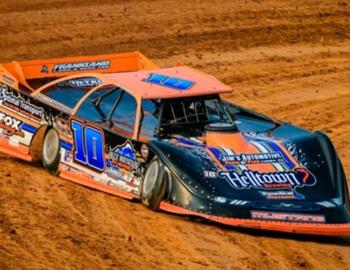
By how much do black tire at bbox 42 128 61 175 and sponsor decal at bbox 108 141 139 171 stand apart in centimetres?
111

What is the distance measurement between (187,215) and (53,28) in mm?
11920

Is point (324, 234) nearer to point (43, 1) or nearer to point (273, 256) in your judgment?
point (273, 256)

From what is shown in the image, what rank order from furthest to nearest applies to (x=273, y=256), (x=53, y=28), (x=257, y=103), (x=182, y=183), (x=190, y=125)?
(x=53, y=28), (x=257, y=103), (x=190, y=125), (x=182, y=183), (x=273, y=256)

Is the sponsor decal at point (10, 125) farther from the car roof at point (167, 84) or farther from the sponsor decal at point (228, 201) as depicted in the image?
the sponsor decal at point (228, 201)

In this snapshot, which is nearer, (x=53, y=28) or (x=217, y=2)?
(x=53, y=28)

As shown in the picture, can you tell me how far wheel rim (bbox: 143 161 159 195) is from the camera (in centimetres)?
1363

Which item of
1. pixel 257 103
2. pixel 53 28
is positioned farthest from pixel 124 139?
pixel 53 28

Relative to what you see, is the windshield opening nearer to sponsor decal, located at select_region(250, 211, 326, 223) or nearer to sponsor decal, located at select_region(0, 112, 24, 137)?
sponsor decal, located at select_region(250, 211, 326, 223)

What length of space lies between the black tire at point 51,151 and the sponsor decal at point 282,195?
9.76ft

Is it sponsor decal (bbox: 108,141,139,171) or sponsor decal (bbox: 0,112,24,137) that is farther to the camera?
sponsor decal (bbox: 0,112,24,137)

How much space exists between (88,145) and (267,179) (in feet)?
7.49

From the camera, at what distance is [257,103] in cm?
2009

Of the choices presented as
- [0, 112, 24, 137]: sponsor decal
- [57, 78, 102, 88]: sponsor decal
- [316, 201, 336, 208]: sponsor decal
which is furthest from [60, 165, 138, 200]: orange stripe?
[316, 201, 336, 208]: sponsor decal

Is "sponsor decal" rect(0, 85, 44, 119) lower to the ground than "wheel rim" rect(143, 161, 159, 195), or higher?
higher
